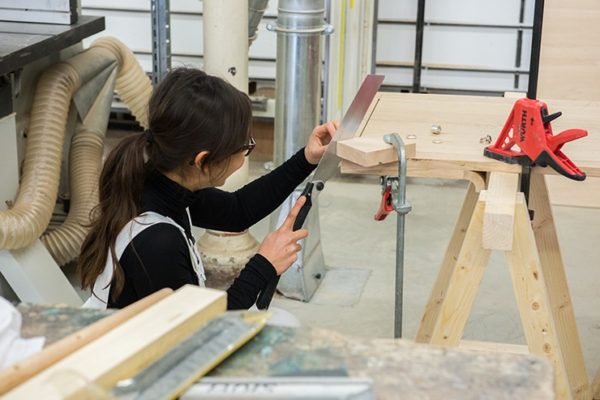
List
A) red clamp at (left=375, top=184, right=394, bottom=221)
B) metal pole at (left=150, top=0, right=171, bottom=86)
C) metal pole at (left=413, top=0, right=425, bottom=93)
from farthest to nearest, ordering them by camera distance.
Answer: metal pole at (left=413, top=0, right=425, bottom=93), metal pole at (left=150, top=0, right=171, bottom=86), red clamp at (left=375, top=184, right=394, bottom=221)

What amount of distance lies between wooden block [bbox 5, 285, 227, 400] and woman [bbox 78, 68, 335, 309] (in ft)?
2.25

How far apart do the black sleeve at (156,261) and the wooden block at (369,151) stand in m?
0.42

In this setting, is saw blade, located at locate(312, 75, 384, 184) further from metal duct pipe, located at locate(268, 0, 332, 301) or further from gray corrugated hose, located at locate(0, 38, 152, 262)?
gray corrugated hose, located at locate(0, 38, 152, 262)

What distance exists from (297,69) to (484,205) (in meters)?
1.40

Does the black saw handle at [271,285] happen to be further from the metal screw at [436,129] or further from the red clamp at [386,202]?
the metal screw at [436,129]

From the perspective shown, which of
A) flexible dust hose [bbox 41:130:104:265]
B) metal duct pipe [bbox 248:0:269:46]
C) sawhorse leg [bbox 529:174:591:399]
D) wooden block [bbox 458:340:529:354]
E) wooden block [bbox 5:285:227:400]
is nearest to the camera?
wooden block [bbox 5:285:227:400]

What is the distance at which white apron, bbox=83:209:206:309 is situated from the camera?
6.12ft

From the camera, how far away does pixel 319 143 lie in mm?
2258

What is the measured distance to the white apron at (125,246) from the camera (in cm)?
186

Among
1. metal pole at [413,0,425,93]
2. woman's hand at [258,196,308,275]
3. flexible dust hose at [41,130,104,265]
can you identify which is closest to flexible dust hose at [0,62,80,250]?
flexible dust hose at [41,130,104,265]

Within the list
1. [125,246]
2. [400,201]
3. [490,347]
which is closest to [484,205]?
[400,201]

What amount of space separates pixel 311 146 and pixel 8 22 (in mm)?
1448

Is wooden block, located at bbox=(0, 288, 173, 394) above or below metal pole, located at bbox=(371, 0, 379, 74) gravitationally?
above

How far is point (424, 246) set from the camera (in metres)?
3.88
